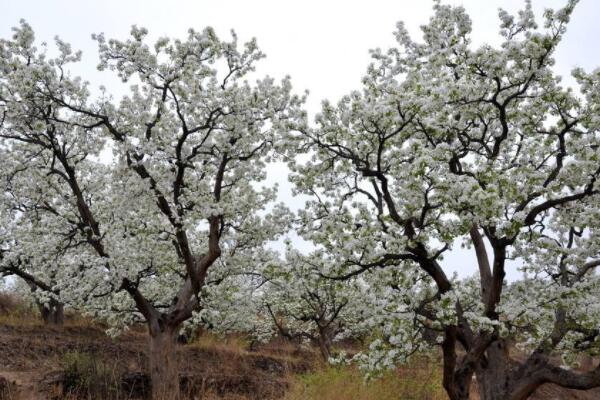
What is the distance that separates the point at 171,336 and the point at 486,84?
10109 millimetres

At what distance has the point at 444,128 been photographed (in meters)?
9.70

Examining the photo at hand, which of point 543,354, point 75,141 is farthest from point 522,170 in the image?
point 75,141

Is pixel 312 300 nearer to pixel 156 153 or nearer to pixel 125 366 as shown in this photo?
pixel 125 366

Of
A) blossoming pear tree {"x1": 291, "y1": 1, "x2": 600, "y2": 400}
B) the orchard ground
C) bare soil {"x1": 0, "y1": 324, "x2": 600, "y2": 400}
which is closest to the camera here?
blossoming pear tree {"x1": 291, "y1": 1, "x2": 600, "y2": 400}

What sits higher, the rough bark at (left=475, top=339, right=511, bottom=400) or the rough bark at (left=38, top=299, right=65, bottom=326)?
the rough bark at (left=38, top=299, right=65, bottom=326)

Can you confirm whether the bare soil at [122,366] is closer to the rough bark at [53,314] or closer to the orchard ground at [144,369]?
the orchard ground at [144,369]

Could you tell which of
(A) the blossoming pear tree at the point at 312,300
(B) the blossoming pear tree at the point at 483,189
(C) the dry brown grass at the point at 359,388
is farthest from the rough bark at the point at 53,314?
(B) the blossoming pear tree at the point at 483,189

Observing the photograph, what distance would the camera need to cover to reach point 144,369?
709 inches

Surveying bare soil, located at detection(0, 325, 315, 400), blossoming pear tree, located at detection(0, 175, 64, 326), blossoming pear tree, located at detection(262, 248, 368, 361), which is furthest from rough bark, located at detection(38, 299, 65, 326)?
blossoming pear tree, located at detection(262, 248, 368, 361)

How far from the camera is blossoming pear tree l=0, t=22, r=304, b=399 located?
1274cm

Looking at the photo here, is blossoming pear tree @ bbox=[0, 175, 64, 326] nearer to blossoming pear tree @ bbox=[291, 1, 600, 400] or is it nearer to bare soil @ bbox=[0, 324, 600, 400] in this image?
bare soil @ bbox=[0, 324, 600, 400]

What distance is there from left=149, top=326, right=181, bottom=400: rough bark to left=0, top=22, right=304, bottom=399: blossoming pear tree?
1.1 inches

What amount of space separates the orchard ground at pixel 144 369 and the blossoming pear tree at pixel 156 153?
1.73m

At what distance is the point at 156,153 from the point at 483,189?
317 inches
